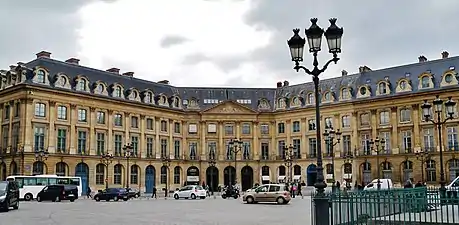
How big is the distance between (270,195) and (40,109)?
30.6 metres

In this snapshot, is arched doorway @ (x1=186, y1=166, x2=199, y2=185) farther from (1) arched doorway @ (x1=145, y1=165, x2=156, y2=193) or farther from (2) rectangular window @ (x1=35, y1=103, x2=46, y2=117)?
(2) rectangular window @ (x1=35, y1=103, x2=46, y2=117)

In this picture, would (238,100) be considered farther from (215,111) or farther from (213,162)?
(213,162)

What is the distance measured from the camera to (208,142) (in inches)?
2815

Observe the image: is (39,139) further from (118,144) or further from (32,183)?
(118,144)

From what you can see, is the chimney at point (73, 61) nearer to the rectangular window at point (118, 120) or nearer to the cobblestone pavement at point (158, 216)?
the rectangular window at point (118, 120)

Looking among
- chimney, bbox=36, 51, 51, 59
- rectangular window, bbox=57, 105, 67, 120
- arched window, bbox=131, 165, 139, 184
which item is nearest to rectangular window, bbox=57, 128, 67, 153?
rectangular window, bbox=57, 105, 67, 120

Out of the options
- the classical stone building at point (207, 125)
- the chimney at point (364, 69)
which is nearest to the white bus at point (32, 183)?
the classical stone building at point (207, 125)

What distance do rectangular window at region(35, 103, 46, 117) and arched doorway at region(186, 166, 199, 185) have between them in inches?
869

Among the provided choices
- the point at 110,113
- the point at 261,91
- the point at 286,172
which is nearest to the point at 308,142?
the point at 286,172

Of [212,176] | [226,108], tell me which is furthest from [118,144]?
[226,108]

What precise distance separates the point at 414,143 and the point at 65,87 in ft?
132

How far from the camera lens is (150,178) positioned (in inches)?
2623

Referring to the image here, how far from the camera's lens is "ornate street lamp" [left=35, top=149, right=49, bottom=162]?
53.3m

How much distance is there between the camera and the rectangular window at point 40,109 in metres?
55.2
